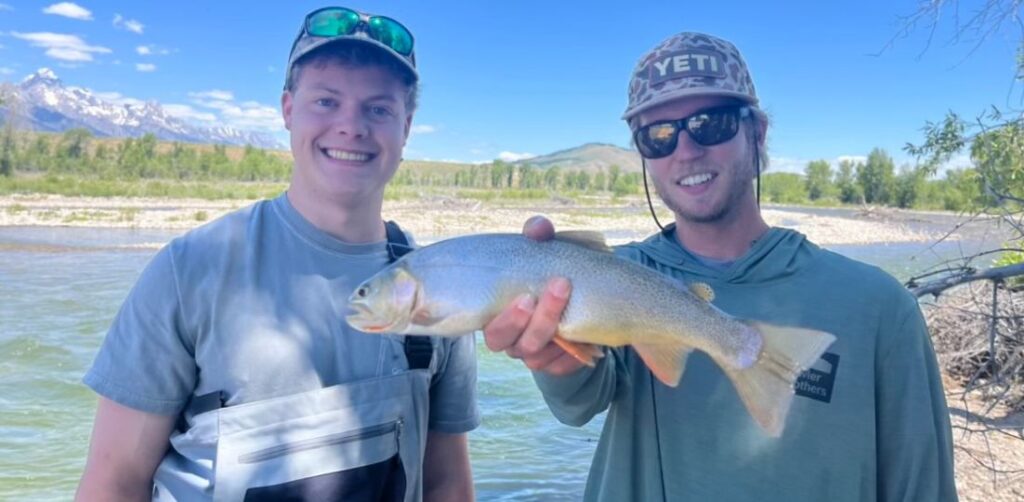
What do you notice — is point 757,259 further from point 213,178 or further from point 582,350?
point 213,178

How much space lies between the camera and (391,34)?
9.09 feet

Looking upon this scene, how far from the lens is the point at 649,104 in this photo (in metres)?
2.73

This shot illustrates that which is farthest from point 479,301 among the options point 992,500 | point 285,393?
point 992,500

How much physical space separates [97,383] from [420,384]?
1.04 m

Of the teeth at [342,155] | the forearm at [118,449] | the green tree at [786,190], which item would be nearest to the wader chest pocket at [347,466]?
the forearm at [118,449]

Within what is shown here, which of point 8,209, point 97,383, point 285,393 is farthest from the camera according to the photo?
point 8,209

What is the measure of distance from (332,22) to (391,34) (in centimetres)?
22

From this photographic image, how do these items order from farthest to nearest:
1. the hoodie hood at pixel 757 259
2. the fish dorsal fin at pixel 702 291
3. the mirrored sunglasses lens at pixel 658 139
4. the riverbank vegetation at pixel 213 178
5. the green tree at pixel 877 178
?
the green tree at pixel 877 178
the riverbank vegetation at pixel 213 178
the mirrored sunglasses lens at pixel 658 139
the hoodie hood at pixel 757 259
the fish dorsal fin at pixel 702 291

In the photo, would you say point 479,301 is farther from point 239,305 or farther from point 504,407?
point 504,407

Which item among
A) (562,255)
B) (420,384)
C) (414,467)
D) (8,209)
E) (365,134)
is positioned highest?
(365,134)

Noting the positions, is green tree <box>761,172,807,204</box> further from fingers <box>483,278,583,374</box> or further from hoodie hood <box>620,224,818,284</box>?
fingers <box>483,278,583,374</box>

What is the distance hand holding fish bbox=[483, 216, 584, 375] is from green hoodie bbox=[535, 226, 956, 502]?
0.09 metres

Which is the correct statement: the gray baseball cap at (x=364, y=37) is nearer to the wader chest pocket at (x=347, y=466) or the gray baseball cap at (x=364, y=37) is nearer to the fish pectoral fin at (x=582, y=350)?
the fish pectoral fin at (x=582, y=350)

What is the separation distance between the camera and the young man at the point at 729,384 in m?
2.26
